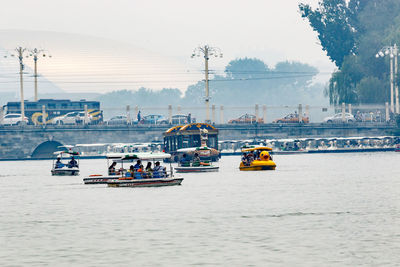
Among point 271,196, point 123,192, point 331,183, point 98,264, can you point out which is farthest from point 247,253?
point 331,183

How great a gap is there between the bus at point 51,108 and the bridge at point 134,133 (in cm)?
618

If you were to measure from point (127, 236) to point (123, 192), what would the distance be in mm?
23513

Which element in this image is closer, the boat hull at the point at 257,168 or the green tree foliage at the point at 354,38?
the boat hull at the point at 257,168

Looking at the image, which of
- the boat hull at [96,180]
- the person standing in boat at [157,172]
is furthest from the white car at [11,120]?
the person standing in boat at [157,172]

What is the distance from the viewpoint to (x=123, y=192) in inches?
2279

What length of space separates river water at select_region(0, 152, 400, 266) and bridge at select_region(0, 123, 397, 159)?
264 feet

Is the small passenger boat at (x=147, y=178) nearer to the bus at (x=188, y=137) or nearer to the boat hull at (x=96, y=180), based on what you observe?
the boat hull at (x=96, y=180)

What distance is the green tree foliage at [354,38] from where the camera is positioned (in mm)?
151250

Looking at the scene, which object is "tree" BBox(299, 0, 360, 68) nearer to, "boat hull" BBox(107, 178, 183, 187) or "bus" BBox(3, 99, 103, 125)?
"bus" BBox(3, 99, 103, 125)

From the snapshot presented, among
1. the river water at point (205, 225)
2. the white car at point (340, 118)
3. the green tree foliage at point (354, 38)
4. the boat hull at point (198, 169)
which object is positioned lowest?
the river water at point (205, 225)

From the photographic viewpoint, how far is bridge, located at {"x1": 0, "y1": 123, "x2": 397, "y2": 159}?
144m

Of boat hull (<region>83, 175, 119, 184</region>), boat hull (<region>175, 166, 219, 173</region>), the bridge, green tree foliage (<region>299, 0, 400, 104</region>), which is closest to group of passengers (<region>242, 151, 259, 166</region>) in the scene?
boat hull (<region>175, 166, 219, 173</region>)

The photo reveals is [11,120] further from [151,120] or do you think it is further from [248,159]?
[248,159]

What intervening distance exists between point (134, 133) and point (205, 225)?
11002 centimetres
